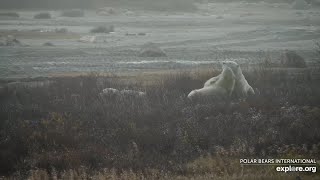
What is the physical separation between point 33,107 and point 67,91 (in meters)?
2.73

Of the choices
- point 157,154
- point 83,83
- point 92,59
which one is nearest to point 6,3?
point 92,59

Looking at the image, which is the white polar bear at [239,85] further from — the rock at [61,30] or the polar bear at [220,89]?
the rock at [61,30]

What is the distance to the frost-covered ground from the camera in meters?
31.8

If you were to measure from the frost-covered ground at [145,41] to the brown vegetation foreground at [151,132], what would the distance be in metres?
9.59

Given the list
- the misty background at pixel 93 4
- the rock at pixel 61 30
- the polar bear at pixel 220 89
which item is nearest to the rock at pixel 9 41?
the rock at pixel 61 30

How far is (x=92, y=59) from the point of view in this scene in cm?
3419

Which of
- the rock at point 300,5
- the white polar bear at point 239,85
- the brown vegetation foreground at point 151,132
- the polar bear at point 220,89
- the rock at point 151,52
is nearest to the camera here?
the brown vegetation foreground at point 151,132

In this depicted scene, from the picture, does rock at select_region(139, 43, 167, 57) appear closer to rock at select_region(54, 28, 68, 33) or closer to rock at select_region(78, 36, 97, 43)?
rock at select_region(78, 36, 97, 43)

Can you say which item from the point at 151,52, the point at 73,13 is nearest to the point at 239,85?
the point at 151,52

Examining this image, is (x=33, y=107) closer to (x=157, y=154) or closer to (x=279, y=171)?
(x=157, y=154)

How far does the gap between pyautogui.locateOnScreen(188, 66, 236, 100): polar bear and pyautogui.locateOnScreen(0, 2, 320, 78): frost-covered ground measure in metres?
9.73

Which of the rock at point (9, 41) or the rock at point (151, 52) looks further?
the rock at point (9, 41)

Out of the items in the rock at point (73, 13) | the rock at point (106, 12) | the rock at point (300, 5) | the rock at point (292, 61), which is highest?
the rock at point (292, 61)

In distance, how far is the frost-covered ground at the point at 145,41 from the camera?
3181cm
